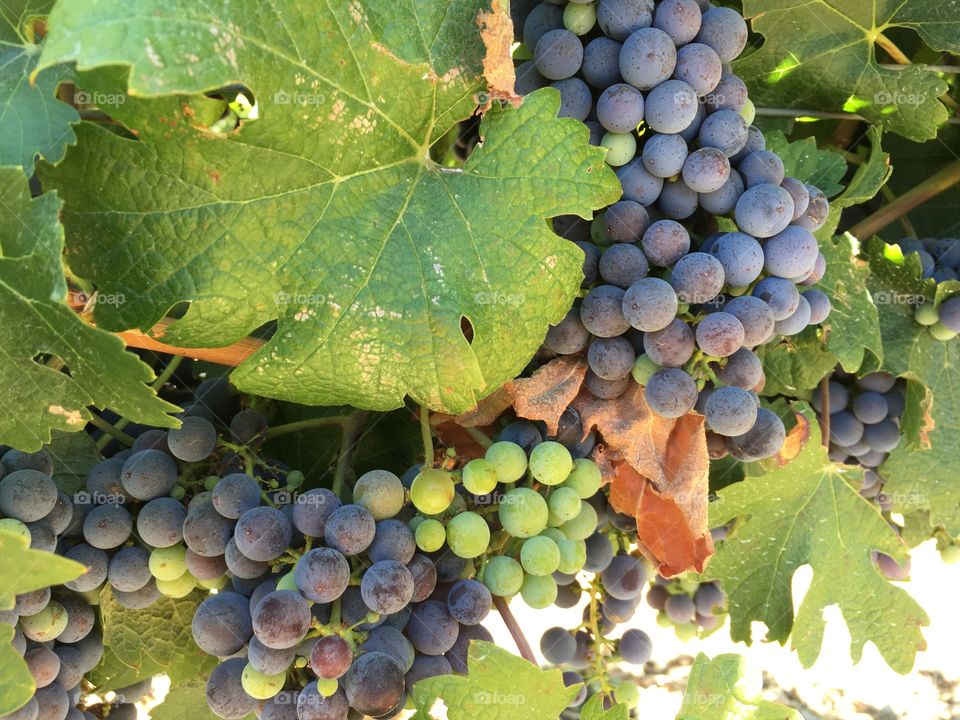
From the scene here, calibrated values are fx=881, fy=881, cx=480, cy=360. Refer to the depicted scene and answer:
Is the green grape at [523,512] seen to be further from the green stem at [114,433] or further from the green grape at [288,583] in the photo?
the green stem at [114,433]

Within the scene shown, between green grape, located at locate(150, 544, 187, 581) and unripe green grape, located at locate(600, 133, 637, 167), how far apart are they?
711 millimetres

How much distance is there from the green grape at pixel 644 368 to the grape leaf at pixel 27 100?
68cm

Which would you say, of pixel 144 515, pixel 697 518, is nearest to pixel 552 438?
pixel 697 518

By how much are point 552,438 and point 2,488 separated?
65 centimetres

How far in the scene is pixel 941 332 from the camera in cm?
141

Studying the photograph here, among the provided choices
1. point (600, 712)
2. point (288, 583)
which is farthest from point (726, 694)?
point (288, 583)

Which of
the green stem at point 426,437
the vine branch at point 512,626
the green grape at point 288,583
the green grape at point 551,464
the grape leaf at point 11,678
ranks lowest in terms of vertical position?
the vine branch at point 512,626

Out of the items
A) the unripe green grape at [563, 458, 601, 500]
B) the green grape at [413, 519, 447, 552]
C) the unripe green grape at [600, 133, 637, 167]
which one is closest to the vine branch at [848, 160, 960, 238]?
the unripe green grape at [600, 133, 637, 167]

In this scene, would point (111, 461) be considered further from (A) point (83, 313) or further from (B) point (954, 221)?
(B) point (954, 221)

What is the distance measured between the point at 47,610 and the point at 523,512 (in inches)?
22.6

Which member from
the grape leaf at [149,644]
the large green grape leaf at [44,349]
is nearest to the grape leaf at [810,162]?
the large green grape leaf at [44,349]

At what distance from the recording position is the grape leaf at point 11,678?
88 centimetres

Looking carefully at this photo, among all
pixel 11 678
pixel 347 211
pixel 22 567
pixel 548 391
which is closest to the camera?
pixel 22 567

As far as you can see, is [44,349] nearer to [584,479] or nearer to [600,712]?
[584,479]
